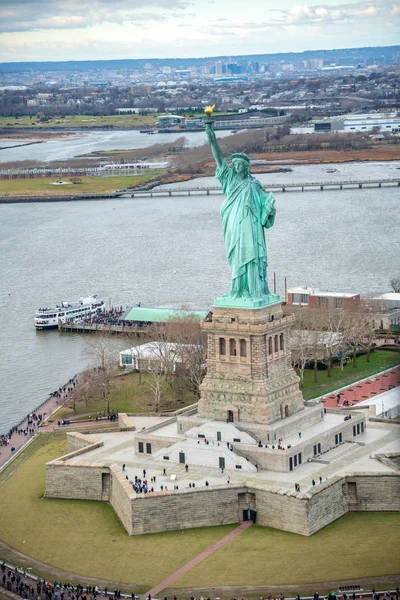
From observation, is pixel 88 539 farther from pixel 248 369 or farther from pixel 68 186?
pixel 68 186

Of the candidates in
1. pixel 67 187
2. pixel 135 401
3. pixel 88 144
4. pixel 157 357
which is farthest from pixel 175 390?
pixel 88 144

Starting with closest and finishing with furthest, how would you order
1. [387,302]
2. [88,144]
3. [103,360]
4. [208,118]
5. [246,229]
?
[246,229]
[208,118]
[103,360]
[387,302]
[88,144]

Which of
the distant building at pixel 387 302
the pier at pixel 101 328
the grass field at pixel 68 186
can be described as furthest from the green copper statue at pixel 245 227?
the grass field at pixel 68 186

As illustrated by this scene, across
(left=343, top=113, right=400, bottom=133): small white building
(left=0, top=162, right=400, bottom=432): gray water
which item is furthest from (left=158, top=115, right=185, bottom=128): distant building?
(left=0, top=162, right=400, bottom=432): gray water

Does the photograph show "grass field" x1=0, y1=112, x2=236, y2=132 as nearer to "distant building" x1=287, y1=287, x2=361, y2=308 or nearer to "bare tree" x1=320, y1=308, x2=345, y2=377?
"distant building" x1=287, y1=287, x2=361, y2=308

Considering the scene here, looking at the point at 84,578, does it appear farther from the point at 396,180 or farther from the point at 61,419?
the point at 396,180

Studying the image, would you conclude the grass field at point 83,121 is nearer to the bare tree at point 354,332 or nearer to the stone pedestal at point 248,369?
the bare tree at point 354,332
